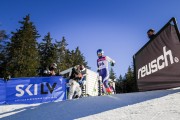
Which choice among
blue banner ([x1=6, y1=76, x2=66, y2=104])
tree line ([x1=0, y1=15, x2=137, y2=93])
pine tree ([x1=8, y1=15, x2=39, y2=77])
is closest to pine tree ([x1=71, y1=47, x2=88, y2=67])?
tree line ([x1=0, y1=15, x2=137, y2=93])

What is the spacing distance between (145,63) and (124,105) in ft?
6.46

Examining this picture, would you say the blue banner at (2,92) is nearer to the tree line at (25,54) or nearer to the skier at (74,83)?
the skier at (74,83)

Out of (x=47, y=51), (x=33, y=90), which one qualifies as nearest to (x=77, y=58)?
(x=47, y=51)

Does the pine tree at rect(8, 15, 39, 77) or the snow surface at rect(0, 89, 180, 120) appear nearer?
the snow surface at rect(0, 89, 180, 120)

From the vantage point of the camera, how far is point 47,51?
5881cm

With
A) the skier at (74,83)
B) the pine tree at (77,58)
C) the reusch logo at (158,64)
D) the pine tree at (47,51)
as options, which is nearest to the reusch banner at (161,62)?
the reusch logo at (158,64)

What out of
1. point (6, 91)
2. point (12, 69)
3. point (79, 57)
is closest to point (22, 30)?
point (12, 69)

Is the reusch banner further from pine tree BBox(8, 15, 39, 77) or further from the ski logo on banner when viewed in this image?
pine tree BBox(8, 15, 39, 77)

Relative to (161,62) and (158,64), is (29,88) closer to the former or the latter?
(158,64)

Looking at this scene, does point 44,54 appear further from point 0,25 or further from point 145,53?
point 145,53

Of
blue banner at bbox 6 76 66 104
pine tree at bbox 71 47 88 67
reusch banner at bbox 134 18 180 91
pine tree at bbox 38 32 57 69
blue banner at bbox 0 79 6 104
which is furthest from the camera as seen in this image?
pine tree at bbox 71 47 88 67

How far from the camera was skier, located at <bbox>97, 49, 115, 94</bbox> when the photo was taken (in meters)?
12.1

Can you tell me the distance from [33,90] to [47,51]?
151 feet

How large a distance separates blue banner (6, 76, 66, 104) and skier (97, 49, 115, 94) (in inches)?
106
